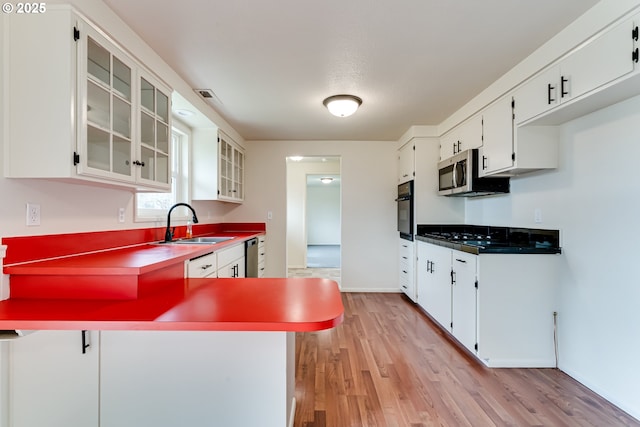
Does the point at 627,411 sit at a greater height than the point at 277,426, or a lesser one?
lesser

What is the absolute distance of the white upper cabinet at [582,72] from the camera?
5.09ft

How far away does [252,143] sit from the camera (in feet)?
15.5

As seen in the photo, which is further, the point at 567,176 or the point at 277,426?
the point at 567,176

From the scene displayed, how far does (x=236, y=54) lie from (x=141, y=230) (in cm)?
157

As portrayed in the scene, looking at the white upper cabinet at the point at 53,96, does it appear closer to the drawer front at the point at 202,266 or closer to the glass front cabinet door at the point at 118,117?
the glass front cabinet door at the point at 118,117

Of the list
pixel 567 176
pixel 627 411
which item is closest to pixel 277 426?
pixel 627 411

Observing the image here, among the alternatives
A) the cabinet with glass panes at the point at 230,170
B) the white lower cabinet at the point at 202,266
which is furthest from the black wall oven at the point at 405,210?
the white lower cabinet at the point at 202,266

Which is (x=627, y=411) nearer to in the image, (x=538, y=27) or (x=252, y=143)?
(x=538, y=27)

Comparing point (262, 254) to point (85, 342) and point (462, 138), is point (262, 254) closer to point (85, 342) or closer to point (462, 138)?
point (462, 138)

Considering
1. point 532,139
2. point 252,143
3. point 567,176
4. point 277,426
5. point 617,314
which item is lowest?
point 277,426

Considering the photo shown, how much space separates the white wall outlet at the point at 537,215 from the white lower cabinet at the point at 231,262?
286cm

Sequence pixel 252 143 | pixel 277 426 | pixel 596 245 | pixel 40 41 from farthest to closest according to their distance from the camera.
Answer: pixel 252 143
pixel 596 245
pixel 40 41
pixel 277 426

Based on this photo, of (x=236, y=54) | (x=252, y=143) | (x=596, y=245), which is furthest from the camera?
(x=252, y=143)

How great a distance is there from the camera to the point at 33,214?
4.77ft
